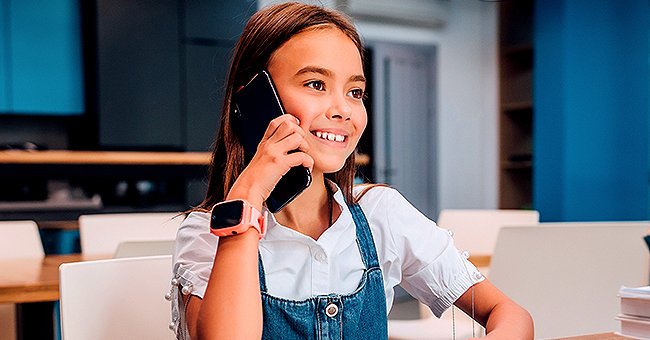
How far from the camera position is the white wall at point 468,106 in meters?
6.74

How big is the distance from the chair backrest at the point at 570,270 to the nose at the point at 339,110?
811 millimetres

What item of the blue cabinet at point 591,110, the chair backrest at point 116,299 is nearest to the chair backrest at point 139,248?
the chair backrest at point 116,299

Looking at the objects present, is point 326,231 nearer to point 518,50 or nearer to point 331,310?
point 331,310

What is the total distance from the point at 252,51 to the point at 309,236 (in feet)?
0.93

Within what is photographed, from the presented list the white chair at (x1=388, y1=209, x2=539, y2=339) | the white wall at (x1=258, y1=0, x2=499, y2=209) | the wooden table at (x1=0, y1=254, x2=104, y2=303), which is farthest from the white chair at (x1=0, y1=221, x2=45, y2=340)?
the white wall at (x1=258, y1=0, x2=499, y2=209)

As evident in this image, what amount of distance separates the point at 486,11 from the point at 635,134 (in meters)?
1.90

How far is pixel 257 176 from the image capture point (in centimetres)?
94

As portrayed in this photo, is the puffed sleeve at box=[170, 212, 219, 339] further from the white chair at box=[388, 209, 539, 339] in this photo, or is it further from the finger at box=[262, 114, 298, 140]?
the white chair at box=[388, 209, 539, 339]

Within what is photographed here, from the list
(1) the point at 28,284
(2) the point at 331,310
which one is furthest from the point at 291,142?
(1) the point at 28,284

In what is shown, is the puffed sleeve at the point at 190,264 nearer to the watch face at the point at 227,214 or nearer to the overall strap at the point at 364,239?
the watch face at the point at 227,214

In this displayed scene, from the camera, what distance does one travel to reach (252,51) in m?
1.05

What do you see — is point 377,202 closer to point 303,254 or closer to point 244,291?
point 303,254

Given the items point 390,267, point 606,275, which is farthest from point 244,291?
point 606,275

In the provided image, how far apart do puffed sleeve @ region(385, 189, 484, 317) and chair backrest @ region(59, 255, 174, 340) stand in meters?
0.41
